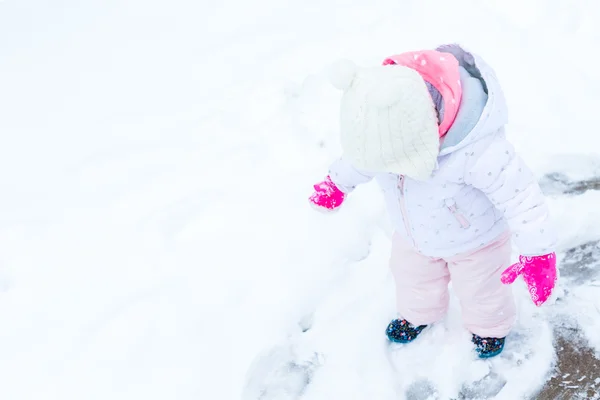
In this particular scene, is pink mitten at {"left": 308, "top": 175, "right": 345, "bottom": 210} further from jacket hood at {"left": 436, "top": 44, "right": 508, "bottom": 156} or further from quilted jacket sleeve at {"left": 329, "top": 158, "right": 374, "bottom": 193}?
jacket hood at {"left": 436, "top": 44, "right": 508, "bottom": 156}

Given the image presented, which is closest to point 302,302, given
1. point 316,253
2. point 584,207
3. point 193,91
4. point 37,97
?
point 316,253

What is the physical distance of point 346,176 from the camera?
5.28ft

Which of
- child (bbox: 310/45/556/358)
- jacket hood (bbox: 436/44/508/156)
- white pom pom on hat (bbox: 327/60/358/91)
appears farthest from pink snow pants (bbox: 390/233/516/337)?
white pom pom on hat (bbox: 327/60/358/91)

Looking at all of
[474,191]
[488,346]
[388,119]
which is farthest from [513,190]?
[488,346]

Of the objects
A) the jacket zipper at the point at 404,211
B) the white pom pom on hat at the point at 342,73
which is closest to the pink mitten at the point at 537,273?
the jacket zipper at the point at 404,211

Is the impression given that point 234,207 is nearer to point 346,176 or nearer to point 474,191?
point 346,176

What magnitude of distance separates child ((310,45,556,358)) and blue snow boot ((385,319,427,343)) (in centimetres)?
14

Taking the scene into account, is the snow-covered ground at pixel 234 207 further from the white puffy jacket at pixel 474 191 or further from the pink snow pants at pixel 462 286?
the white puffy jacket at pixel 474 191

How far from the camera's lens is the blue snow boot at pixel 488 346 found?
5.76 ft

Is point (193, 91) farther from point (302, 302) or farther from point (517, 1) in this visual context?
point (517, 1)

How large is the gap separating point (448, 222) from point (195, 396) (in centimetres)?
91

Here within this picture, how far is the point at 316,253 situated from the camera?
81.7 inches

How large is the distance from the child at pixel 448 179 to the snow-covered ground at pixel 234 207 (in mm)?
267

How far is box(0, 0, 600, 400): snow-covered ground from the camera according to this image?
1.85m
